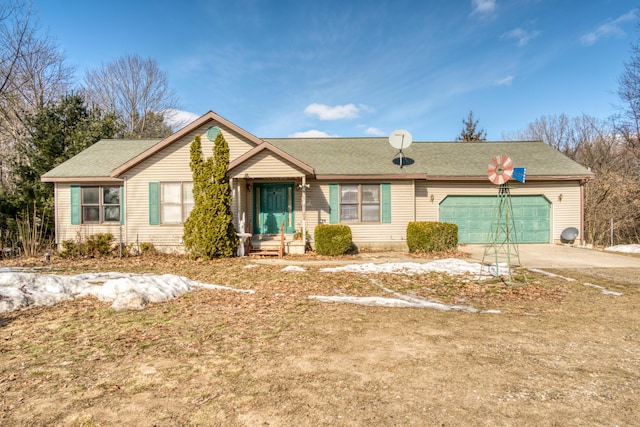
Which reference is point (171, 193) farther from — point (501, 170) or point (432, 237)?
point (501, 170)

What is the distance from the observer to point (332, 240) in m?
11.0

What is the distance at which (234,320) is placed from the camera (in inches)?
183

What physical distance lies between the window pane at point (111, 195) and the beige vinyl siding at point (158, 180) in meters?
0.84

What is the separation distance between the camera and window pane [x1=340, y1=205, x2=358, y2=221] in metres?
12.4

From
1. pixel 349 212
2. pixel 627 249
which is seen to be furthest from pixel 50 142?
pixel 627 249

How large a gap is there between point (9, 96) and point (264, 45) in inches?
607

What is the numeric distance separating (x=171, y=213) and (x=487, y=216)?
12557 mm

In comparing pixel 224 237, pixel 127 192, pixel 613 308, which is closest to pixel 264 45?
pixel 127 192

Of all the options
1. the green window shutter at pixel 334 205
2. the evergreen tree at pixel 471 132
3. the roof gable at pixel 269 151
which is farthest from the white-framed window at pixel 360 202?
the evergreen tree at pixel 471 132

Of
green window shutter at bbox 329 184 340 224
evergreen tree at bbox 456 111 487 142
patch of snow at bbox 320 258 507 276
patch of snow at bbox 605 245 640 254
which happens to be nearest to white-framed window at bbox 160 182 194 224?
green window shutter at bbox 329 184 340 224

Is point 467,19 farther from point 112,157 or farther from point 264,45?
point 112,157

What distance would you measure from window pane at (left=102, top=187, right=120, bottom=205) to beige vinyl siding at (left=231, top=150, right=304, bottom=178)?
5096mm

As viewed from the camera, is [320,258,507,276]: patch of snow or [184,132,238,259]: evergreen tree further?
[184,132,238,259]: evergreen tree

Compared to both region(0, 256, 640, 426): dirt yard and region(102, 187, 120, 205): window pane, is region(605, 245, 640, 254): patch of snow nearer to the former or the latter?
region(0, 256, 640, 426): dirt yard
